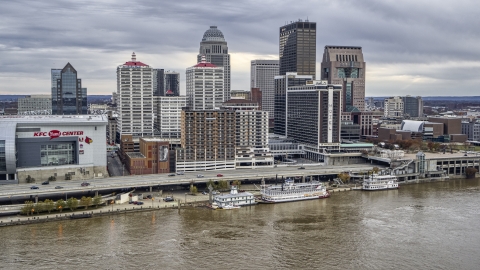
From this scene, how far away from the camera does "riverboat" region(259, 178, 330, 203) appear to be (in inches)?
2034

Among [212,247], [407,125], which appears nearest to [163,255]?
[212,247]

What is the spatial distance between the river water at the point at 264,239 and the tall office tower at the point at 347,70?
78386mm

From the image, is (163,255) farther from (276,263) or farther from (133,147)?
(133,147)

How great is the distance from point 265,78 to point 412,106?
A: 58.5 meters

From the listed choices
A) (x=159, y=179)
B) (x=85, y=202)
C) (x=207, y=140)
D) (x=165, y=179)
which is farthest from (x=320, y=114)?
(x=85, y=202)

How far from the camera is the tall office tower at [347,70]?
415 feet

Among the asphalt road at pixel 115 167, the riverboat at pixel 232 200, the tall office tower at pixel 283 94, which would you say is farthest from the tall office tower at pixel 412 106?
the riverboat at pixel 232 200

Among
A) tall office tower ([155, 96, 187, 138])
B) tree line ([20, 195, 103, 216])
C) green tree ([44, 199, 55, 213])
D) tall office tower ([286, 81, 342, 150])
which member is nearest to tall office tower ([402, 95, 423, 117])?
tall office tower ([286, 81, 342, 150])

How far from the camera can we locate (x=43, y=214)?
44656mm

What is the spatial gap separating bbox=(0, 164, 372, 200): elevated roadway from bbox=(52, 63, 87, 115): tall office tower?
6172 cm

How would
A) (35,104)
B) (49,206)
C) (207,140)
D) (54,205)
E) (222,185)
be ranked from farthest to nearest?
(35,104) < (207,140) < (222,185) < (54,205) < (49,206)

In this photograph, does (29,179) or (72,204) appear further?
(29,179)

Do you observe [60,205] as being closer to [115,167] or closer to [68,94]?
[115,167]

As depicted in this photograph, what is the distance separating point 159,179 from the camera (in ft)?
190
